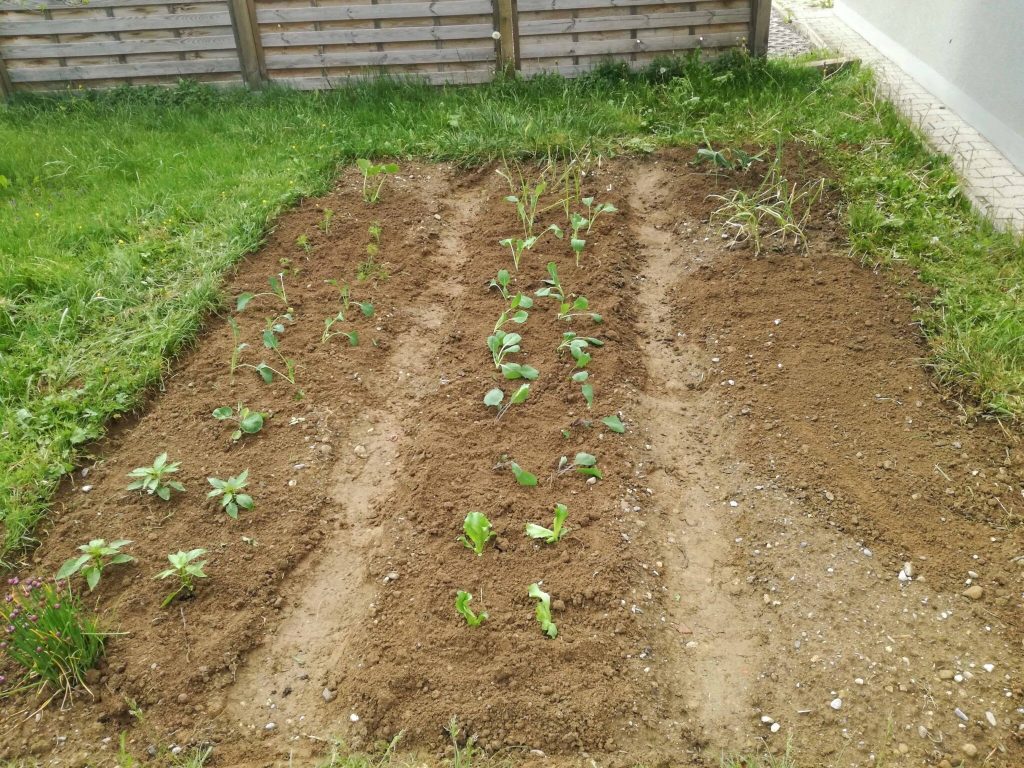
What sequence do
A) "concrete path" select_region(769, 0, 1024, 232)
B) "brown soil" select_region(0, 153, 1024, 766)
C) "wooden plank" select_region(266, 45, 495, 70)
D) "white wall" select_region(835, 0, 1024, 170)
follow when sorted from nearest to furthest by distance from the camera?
"brown soil" select_region(0, 153, 1024, 766) → "concrete path" select_region(769, 0, 1024, 232) → "white wall" select_region(835, 0, 1024, 170) → "wooden plank" select_region(266, 45, 495, 70)

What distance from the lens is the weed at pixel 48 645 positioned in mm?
2762

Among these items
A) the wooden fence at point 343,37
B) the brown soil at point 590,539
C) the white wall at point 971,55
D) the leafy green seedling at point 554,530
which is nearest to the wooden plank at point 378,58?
the wooden fence at point 343,37

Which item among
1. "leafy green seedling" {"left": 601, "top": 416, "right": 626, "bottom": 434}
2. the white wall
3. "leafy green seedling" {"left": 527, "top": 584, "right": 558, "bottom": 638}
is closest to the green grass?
the white wall

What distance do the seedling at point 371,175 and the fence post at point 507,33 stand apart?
6.36 ft

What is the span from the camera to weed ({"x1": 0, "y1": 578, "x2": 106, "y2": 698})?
2762mm

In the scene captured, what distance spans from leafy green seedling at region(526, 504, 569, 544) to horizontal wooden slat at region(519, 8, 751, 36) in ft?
16.7

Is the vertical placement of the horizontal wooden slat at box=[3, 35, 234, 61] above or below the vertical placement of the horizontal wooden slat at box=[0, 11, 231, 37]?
below

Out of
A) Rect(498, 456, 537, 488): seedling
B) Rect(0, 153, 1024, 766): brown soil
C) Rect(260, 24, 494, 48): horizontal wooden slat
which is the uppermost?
Rect(260, 24, 494, 48): horizontal wooden slat

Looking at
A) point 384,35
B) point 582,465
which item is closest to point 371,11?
point 384,35

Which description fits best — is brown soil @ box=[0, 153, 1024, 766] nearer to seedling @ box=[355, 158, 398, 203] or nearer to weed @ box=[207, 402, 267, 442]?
weed @ box=[207, 402, 267, 442]

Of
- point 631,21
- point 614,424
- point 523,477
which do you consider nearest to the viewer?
Result: point 523,477

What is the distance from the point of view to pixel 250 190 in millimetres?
5578

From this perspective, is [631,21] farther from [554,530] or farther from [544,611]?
[544,611]

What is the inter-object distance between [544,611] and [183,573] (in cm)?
141
